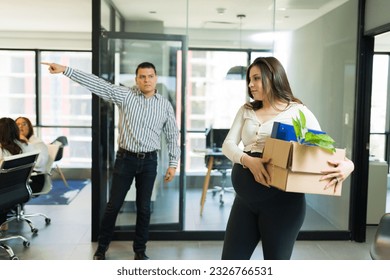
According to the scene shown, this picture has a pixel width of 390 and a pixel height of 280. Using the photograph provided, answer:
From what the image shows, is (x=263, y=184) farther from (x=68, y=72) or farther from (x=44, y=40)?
(x=44, y=40)

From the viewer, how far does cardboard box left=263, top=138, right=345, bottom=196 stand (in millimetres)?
1222

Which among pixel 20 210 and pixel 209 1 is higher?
pixel 209 1

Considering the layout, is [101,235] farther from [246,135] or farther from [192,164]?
[246,135]

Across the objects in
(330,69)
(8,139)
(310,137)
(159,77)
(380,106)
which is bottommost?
(8,139)

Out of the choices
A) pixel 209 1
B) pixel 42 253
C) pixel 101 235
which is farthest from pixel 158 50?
pixel 42 253

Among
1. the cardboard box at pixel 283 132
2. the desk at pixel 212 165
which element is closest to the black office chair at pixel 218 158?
the desk at pixel 212 165

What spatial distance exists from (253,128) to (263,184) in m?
0.22

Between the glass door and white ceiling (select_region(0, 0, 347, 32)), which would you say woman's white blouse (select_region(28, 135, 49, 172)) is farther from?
white ceiling (select_region(0, 0, 347, 32))

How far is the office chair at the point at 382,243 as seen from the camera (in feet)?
5.25

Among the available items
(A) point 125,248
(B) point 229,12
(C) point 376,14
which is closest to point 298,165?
(A) point 125,248

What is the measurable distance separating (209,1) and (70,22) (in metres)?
2.75

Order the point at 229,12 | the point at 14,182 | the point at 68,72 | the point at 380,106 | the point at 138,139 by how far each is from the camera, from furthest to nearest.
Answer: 1. the point at 380,106
2. the point at 229,12
3. the point at 14,182
4. the point at 138,139
5. the point at 68,72

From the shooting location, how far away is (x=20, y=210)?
3.70 m

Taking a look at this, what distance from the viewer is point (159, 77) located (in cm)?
321
